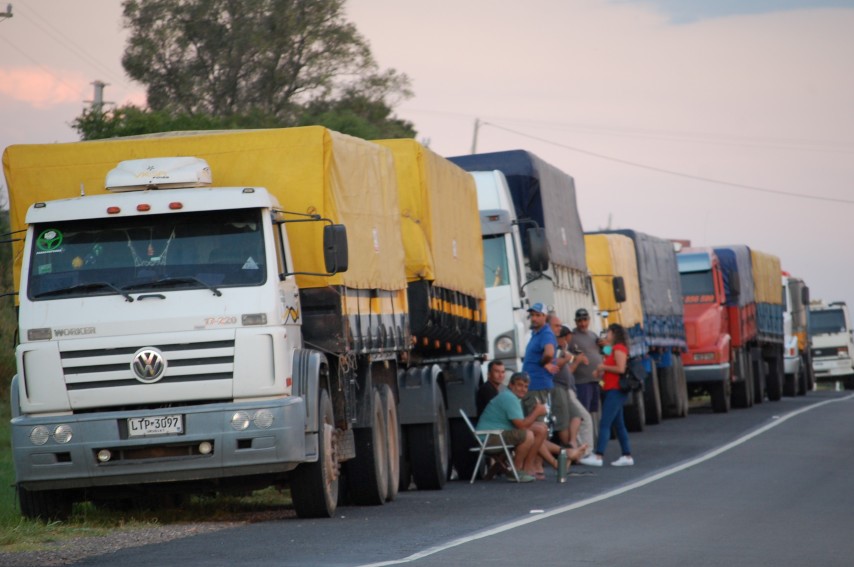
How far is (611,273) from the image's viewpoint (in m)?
29.6

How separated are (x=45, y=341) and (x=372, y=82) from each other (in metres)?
44.3

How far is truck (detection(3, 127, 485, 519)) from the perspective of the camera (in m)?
13.0

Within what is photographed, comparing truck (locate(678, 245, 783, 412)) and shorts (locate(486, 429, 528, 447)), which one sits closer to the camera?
shorts (locate(486, 429, 528, 447))

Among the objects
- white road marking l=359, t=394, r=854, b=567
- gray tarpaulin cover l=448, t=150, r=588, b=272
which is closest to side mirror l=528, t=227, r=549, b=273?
gray tarpaulin cover l=448, t=150, r=588, b=272

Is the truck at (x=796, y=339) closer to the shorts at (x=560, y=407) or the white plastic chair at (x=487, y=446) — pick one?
the shorts at (x=560, y=407)

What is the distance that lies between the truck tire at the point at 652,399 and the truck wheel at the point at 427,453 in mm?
14508

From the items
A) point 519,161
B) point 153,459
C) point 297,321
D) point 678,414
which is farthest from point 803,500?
point 678,414

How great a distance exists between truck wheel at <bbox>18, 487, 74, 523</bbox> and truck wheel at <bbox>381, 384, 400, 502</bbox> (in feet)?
10.7

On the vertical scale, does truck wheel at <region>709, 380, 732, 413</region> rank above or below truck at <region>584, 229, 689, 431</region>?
below

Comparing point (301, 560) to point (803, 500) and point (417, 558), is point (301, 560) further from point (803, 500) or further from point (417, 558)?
point (803, 500)

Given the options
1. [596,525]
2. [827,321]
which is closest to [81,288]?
[596,525]

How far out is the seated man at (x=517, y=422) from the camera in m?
18.7

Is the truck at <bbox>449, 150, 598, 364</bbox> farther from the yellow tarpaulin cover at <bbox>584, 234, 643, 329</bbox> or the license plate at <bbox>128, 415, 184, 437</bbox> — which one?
the license plate at <bbox>128, 415, 184, 437</bbox>

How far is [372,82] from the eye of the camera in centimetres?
5684
